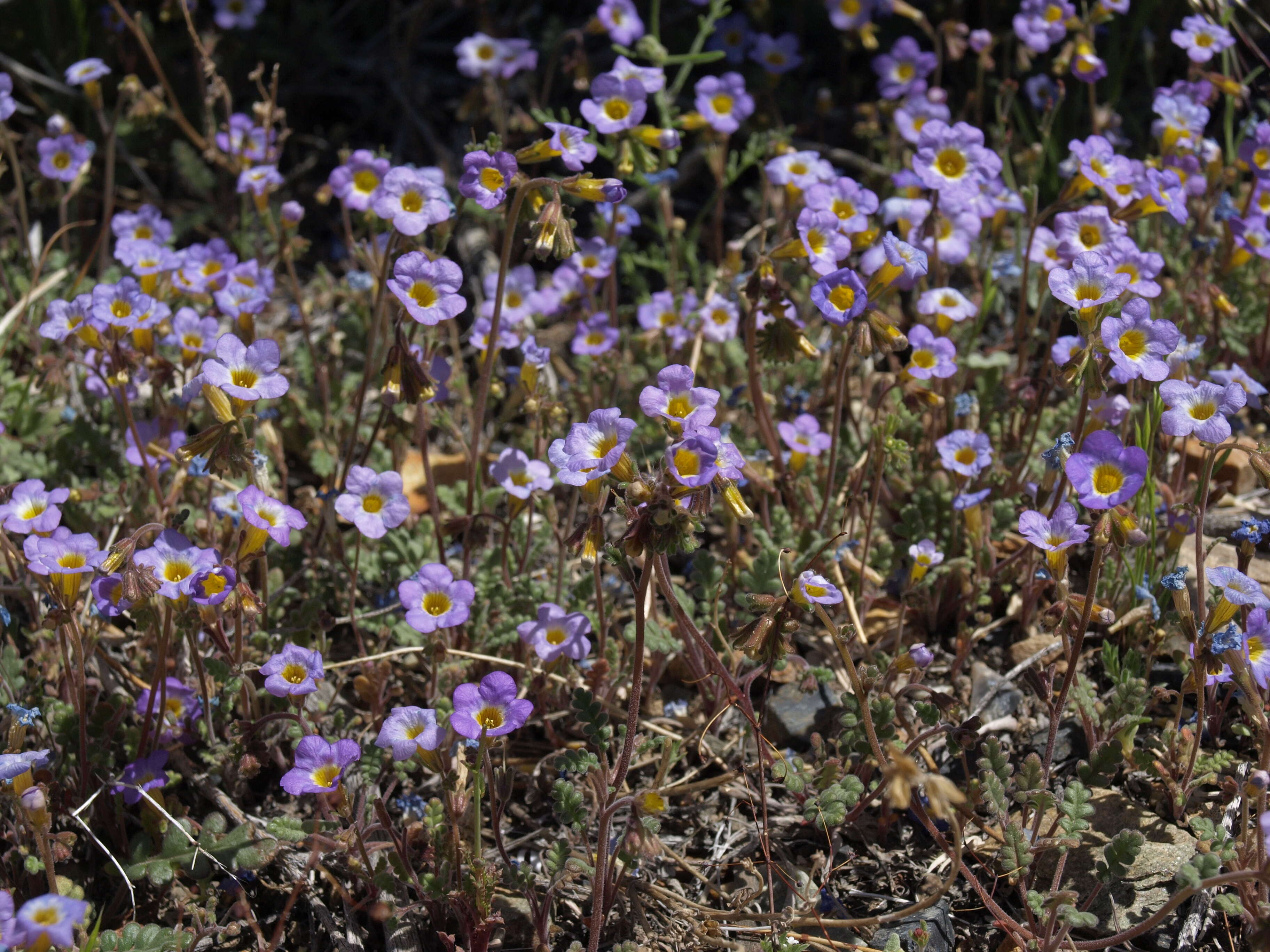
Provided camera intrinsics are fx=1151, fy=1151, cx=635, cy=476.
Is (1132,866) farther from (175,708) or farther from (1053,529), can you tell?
(175,708)

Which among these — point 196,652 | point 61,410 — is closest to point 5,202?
point 61,410

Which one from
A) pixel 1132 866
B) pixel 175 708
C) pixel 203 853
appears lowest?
pixel 203 853

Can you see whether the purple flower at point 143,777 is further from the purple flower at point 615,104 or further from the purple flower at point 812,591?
the purple flower at point 615,104

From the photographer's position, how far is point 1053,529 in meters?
2.74

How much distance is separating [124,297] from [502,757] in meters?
1.88

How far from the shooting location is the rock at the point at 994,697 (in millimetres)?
3293

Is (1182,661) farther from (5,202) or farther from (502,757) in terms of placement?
Result: (5,202)

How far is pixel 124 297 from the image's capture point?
3547mm

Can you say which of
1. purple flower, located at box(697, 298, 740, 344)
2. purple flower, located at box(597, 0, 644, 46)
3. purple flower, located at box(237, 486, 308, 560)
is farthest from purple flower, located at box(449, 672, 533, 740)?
purple flower, located at box(597, 0, 644, 46)

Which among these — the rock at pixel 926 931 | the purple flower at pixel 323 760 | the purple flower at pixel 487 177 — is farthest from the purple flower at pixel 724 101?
the rock at pixel 926 931

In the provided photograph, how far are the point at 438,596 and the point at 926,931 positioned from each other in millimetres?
1489

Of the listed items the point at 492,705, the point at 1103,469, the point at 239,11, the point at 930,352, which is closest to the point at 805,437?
the point at 930,352

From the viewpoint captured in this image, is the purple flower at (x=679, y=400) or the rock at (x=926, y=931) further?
the rock at (x=926, y=931)

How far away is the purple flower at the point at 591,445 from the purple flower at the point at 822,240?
1.03 metres
